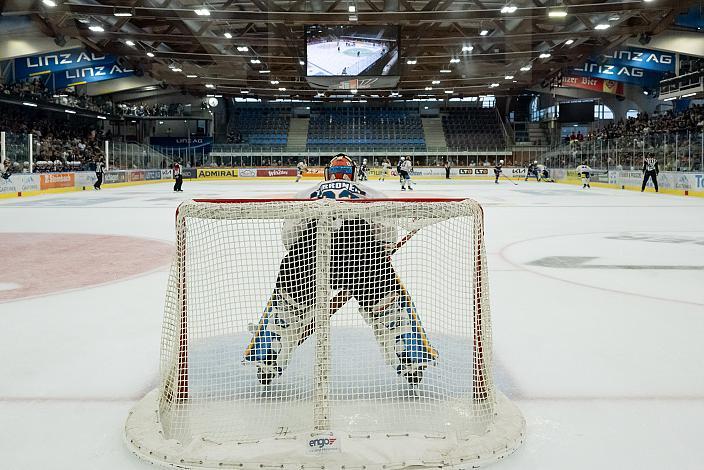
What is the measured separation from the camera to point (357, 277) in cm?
282

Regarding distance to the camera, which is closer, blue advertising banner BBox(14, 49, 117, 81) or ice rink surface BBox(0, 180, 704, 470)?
ice rink surface BBox(0, 180, 704, 470)

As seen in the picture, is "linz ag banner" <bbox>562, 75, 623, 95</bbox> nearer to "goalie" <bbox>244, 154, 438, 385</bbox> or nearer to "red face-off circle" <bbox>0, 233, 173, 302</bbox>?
"red face-off circle" <bbox>0, 233, 173, 302</bbox>

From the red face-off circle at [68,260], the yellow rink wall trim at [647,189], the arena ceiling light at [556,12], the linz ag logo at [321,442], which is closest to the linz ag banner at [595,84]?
the yellow rink wall trim at [647,189]

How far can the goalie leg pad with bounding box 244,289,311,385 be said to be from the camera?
109 inches

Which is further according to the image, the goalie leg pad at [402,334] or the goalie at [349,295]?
the goalie leg pad at [402,334]

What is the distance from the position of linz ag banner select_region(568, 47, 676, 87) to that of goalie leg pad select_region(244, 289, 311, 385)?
3014cm

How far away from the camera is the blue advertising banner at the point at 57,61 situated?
2764 centimetres

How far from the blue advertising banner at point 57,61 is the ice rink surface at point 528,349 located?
22.8 metres

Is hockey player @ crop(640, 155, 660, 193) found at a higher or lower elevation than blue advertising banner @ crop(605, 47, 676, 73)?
lower

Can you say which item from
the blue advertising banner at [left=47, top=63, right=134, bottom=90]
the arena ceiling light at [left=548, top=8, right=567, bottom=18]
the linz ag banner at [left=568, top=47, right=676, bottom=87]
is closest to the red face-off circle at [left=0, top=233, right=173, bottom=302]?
the arena ceiling light at [left=548, top=8, right=567, bottom=18]

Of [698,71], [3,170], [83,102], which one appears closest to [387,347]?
[3,170]

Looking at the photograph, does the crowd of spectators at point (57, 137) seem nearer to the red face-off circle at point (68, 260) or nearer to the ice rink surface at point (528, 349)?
the red face-off circle at point (68, 260)

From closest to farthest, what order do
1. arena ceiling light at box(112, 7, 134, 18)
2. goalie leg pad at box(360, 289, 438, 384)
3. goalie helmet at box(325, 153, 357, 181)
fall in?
goalie leg pad at box(360, 289, 438, 384)
goalie helmet at box(325, 153, 357, 181)
arena ceiling light at box(112, 7, 134, 18)

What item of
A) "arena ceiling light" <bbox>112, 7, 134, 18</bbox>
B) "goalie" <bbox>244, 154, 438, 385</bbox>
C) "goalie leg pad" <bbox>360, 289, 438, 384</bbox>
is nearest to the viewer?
"goalie" <bbox>244, 154, 438, 385</bbox>
